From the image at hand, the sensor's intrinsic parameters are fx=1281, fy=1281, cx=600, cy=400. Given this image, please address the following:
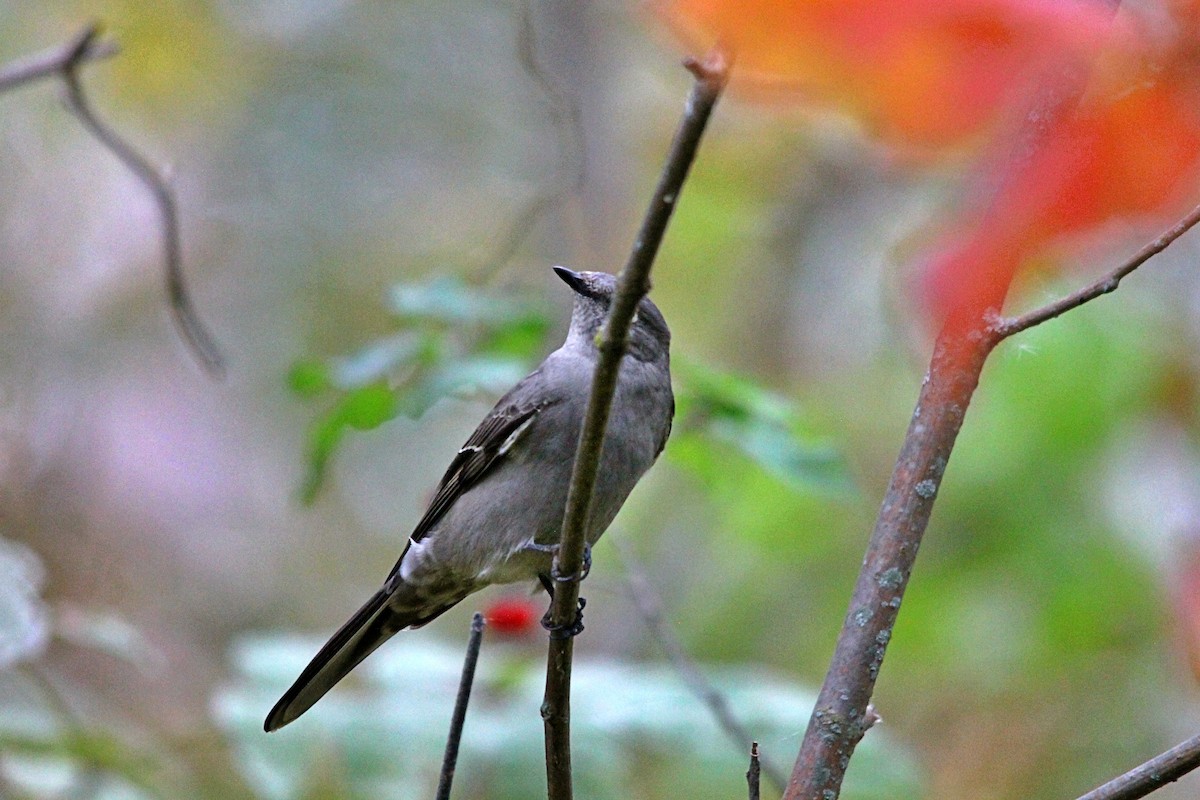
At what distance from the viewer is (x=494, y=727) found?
401cm

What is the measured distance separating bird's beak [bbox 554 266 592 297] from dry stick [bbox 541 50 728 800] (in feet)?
5.45

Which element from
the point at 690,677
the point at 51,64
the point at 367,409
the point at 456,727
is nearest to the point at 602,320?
the point at 367,409

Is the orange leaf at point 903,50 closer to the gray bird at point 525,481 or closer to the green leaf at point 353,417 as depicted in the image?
the gray bird at point 525,481

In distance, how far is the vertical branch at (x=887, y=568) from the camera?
2205 mm

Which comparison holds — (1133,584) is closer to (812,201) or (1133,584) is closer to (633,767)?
(633,767)

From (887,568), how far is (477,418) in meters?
7.16

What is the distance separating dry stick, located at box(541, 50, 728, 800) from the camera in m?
1.61

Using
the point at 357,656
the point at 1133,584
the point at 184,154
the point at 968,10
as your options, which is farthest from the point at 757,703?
the point at 184,154

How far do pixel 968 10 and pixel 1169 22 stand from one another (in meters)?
0.37

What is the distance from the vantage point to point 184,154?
9.55 metres

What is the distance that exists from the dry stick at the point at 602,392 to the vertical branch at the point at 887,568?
45 centimetres

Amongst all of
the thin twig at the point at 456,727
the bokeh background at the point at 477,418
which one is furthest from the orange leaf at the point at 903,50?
the thin twig at the point at 456,727

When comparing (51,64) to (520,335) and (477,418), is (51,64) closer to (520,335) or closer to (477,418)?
(520,335)

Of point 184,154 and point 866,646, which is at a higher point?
point 184,154
